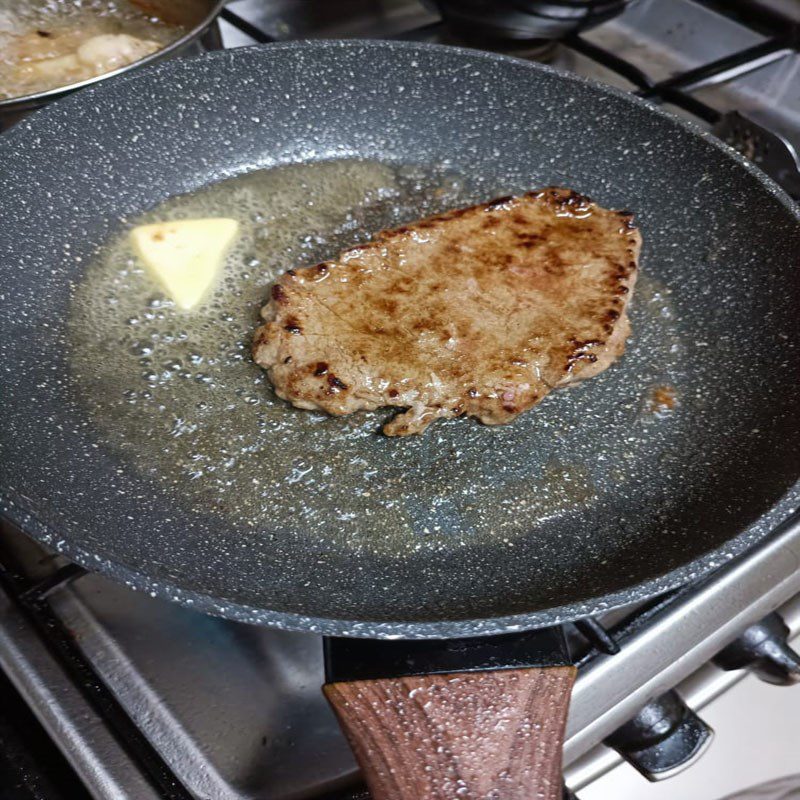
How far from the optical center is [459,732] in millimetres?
708

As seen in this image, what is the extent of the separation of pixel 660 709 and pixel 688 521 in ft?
0.72

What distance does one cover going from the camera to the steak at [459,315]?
0.92 m

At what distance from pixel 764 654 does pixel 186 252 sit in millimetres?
865

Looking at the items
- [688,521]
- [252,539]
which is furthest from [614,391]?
[252,539]

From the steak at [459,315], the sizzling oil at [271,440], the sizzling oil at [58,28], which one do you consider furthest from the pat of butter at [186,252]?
the sizzling oil at [58,28]

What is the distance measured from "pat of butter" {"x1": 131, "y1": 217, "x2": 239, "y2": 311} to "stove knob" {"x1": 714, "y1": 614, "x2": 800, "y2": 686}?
30.4 inches

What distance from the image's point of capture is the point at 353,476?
2.99ft

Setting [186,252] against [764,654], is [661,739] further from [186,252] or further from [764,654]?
[186,252]

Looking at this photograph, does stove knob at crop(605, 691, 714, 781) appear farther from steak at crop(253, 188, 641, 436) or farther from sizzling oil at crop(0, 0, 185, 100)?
sizzling oil at crop(0, 0, 185, 100)

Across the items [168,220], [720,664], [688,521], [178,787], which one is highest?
[168,220]

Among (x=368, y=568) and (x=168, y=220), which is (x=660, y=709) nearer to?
(x=368, y=568)

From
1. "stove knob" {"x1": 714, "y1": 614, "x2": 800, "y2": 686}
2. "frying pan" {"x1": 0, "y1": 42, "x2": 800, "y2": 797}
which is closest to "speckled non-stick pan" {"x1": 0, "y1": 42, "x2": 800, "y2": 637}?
"frying pan" {"x1": 0, "y1": 42, "x2": 800, "y2": 797}

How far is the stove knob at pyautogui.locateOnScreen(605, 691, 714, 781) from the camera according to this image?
0.90m

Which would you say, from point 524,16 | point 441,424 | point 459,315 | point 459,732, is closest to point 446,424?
point 441,424
